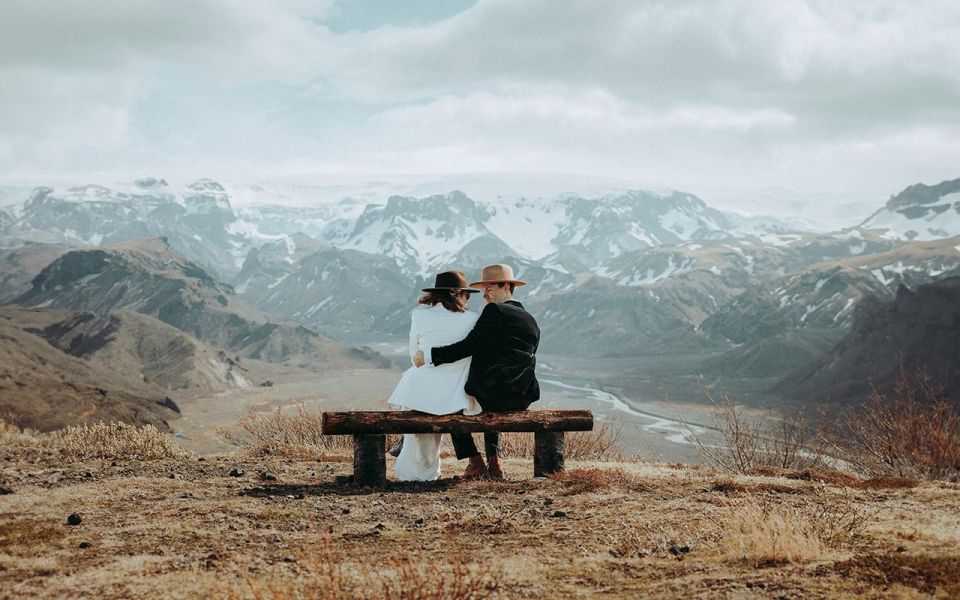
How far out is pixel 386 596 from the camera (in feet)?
16.7

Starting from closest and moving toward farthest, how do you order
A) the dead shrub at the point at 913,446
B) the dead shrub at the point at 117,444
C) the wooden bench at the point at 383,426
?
1. the wooden bench at the point at 383,426
2. the dead shrub at the point at 117,444
3. the dead shrub at the point at 913,446

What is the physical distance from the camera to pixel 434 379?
10547mm

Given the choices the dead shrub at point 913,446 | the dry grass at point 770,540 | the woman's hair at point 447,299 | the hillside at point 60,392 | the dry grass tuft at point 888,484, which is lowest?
the hillside at point 60,392

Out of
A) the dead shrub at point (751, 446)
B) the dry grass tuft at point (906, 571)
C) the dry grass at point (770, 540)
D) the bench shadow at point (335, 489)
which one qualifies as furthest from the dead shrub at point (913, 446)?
the bench shadow at point (335, 489)

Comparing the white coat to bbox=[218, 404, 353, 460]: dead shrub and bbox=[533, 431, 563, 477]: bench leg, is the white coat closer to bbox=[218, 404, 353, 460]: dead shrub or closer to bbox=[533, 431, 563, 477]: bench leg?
bbox=[533, 431, 563, 477]: bench leg

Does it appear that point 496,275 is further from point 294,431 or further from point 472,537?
point 294,431

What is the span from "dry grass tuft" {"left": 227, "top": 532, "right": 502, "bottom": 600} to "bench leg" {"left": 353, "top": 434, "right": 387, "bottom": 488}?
3.75 meters

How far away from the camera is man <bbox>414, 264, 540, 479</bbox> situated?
10.4m

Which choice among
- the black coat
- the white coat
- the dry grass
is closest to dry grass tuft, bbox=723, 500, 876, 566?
the dry grass

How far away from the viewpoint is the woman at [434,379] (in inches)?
411

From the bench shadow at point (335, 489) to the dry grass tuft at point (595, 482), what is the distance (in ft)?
4.54

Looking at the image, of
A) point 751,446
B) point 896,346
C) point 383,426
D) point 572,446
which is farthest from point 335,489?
point 896,346

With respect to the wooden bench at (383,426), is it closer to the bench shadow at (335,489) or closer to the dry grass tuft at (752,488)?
the bench shadow at (335,489)

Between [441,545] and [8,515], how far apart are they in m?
4.29
